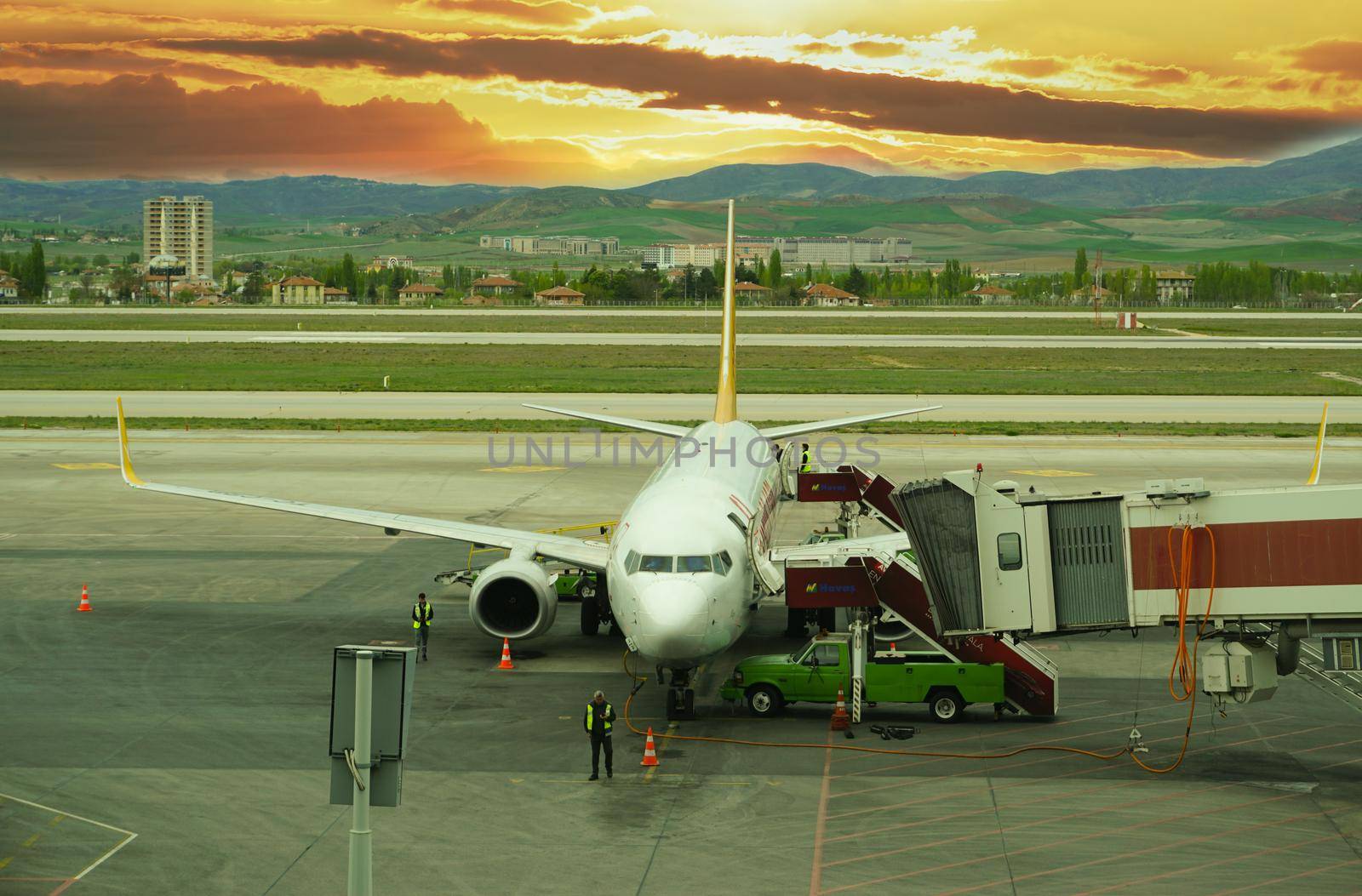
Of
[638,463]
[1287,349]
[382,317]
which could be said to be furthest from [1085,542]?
[382,317]

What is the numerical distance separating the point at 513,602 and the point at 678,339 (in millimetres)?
112619

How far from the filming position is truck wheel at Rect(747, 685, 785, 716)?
2739 centimetres

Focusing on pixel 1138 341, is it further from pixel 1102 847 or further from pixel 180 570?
pixel 1102 847

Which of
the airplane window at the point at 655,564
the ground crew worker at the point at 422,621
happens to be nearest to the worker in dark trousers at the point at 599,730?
the airplane window at the point at 655,564

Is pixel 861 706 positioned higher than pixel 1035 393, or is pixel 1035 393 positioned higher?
pixel 1035 393

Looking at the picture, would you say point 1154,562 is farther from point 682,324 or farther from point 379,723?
point 682,324

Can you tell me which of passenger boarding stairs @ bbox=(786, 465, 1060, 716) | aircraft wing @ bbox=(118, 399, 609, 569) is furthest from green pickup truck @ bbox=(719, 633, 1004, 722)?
aircraft wing @ bbox=(118, 399, 609, 569)

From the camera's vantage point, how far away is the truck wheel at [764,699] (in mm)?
27391

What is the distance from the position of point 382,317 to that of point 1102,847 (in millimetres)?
178937

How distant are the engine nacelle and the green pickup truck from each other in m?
5.39

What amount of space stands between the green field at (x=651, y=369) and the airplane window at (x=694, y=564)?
61.4 m

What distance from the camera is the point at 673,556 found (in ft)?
86.1

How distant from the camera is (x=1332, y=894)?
18.1 m

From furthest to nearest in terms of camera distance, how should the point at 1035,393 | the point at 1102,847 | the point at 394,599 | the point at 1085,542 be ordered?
the point at 1035,393, the point at 394,599, the point at 1085,542, the point at 1102,847
